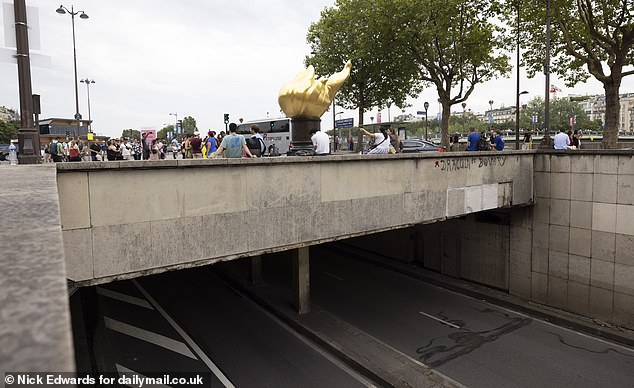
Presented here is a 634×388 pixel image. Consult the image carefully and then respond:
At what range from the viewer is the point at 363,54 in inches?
1355

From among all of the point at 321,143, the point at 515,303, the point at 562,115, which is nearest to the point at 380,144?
the point at 321,143

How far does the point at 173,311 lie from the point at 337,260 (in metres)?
10.2

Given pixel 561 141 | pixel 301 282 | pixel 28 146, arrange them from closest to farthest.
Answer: pixel 28 146
pixel 301 282
pixel 561 141

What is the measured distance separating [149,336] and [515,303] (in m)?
13.5

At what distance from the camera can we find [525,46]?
90.1 feet

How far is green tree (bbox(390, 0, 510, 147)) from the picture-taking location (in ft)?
92.5

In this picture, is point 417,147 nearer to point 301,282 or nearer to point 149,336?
point 301,282

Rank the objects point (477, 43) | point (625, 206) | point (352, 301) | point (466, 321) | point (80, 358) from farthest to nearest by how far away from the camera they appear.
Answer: point (477, 43), point (352, 301), point (466, 321), point (625, 206), point (80, 358)

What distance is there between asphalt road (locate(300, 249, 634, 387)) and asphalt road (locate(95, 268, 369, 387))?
285 cm

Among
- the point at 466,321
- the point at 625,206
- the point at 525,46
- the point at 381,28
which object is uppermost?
the point at 381,28

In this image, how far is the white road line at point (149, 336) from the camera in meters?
13.4

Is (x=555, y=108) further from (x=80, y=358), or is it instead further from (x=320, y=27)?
(x=80, y=358)

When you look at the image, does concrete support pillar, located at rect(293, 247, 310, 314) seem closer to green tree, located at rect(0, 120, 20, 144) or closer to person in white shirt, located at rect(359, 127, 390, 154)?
person in white shirt, located at rect(359, 127, 390, 154)

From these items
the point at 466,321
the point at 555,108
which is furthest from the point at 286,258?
the point at 555,108
